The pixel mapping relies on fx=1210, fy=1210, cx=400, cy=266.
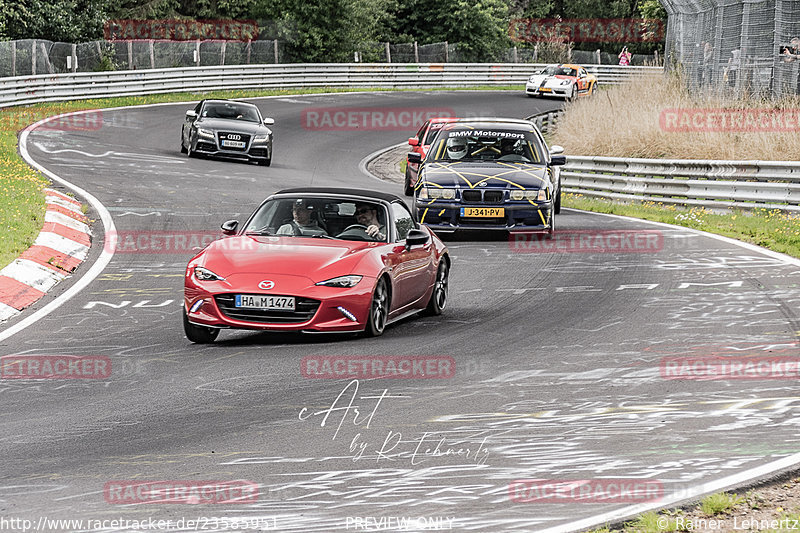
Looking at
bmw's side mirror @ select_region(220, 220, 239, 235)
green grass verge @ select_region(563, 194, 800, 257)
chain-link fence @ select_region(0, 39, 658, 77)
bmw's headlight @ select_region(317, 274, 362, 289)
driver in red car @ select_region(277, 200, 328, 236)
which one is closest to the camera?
bmw's headlight @ select_region(317, 274, 362, 289)

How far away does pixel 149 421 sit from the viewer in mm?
7211

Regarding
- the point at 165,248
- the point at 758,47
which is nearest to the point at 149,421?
the point at 165,248

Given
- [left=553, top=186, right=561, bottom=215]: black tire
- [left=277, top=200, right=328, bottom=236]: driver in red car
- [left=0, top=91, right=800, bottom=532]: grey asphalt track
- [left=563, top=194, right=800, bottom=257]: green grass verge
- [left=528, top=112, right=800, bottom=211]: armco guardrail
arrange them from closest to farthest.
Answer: [left=0, top=91, right=800, bottom=532]: grey asphalt track < [left=277, top=200, right=328, bottom=236]: driver in red car < [left=563, top=194, right=800, bottom=257]: green grass verge < [left=553, top=186, right=561, bottom=215]: black tire < [left=528, top=112, right=800, bottom=211]: armco guardrail

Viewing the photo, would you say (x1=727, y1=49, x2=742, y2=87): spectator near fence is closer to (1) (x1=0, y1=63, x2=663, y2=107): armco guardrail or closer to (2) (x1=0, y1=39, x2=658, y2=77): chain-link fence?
(1) (x1=0, y1=63, x2=663, y2=107): armco guardrail

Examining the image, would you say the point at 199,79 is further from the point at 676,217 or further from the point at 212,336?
the point at 212,336

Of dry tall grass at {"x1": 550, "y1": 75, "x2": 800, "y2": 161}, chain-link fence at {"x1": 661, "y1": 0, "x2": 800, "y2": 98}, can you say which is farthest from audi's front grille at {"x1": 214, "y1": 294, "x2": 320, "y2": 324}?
chain-link fence at {"x1": 661, "y1": 0, "x2": 800, "y2": 98}

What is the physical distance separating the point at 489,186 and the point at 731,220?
524 cm

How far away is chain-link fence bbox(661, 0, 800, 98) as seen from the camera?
25.6 meters

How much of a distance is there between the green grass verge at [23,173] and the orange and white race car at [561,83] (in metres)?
11.6

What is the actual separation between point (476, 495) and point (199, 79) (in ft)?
141

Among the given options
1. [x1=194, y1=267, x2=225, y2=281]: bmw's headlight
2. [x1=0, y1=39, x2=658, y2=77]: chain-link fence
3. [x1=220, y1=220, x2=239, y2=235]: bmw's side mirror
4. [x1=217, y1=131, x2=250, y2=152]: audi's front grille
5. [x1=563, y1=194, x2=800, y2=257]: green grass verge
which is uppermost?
[x1=0, y1=39, x2=658, y2=77]: chain-link fence

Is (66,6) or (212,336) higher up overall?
(66,6)

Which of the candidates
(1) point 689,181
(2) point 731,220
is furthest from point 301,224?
(1) point 689,181

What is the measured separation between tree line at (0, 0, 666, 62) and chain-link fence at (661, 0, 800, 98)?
25696 millimetres
